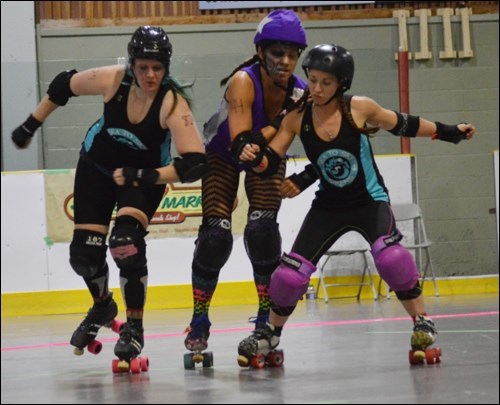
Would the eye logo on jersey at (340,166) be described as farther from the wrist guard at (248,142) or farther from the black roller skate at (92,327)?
the black roller skate at (92,327)

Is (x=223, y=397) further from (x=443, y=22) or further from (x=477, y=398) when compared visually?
(x=443, y=22)

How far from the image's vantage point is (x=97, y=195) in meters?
4.49

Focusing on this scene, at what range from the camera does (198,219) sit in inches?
361

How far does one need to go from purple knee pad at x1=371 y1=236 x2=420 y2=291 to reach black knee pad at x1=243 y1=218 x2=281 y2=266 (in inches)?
21.0

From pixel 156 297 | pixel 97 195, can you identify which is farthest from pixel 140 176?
pixel 156 297

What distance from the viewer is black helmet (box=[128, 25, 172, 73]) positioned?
13.7ft

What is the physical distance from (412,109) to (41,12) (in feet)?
14.0

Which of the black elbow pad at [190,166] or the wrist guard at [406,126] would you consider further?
the wrist guard at [406,126]

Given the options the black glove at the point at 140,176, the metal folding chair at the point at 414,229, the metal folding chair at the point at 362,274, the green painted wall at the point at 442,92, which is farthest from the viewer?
the green painted wall at the point at 442,92

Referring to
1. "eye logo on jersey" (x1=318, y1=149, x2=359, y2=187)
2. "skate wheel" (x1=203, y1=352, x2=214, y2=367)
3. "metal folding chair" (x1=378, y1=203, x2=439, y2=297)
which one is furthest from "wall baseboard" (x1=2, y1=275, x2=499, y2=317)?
"eye logo on jersey" (x1=318, y1=149, x2=359, y2=187)

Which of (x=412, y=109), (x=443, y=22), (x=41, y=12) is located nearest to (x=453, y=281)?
(x=412, y=109)

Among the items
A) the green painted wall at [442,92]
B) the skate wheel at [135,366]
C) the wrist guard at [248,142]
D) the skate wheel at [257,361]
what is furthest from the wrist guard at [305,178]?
the green painted wall at [442,92]

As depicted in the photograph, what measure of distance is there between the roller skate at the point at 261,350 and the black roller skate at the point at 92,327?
2.43 ft

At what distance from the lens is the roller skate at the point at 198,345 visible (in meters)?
4.43
